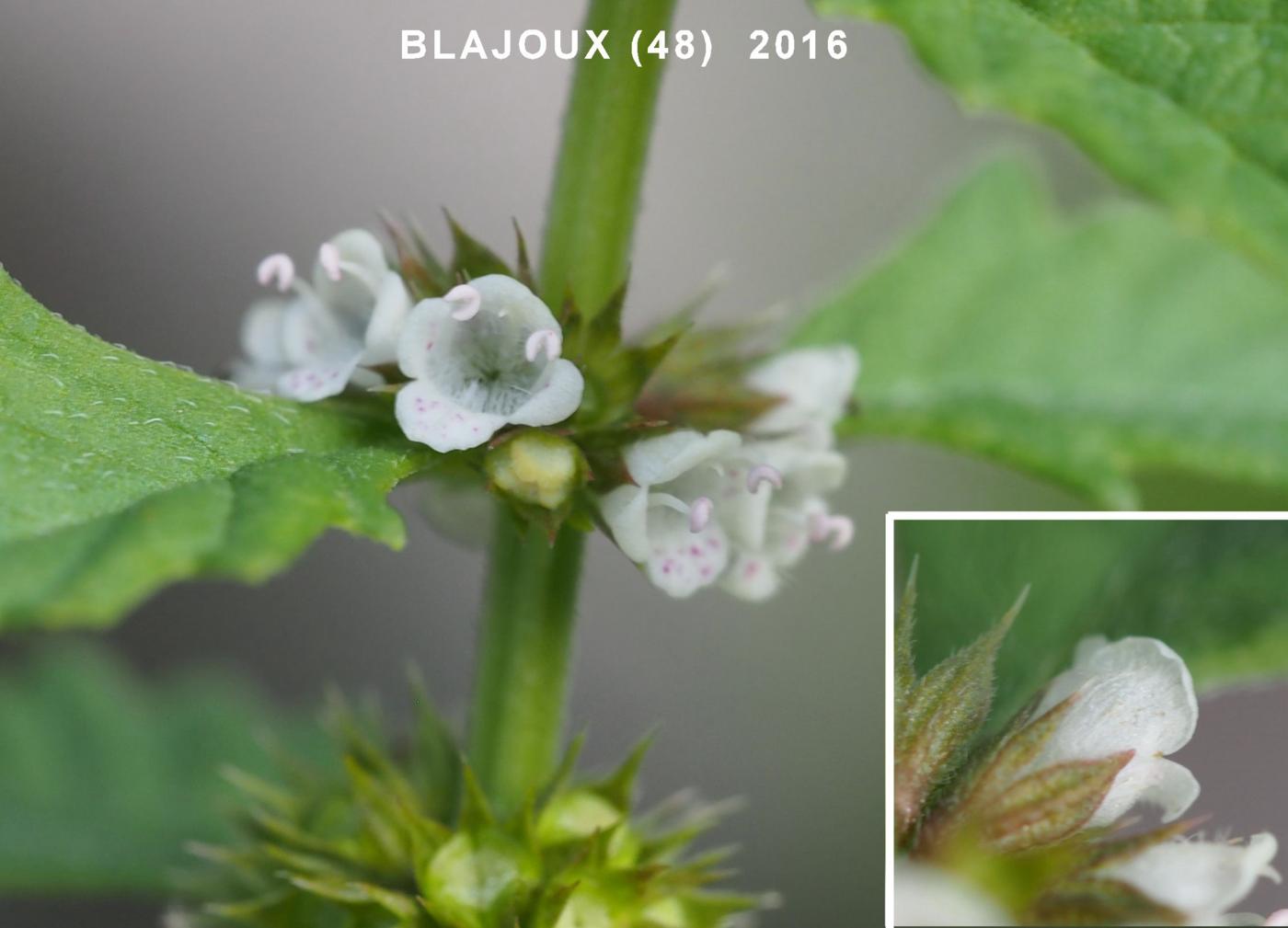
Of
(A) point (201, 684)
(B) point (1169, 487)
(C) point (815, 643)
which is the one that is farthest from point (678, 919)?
(C) point (815, 643)

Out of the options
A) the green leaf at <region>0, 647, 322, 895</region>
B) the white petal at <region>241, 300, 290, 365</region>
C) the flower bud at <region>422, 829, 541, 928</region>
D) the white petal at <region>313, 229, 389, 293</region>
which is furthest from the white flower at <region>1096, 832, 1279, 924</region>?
the green leaf at <region>0, 647, 322, 895</region>

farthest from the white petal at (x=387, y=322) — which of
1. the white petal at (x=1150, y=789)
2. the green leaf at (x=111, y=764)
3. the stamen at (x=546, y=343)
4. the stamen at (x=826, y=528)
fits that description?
the green leaf at (x=111, y=764)

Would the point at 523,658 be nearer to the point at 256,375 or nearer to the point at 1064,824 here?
the point at 256,375

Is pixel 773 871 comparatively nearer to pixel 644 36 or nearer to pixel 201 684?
pixel 201 684

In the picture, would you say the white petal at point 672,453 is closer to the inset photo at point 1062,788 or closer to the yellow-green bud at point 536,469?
the yellow-green bud at point 536,469

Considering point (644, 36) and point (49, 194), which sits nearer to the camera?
point (644, 36)

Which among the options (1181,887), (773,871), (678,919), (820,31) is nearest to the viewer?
(1181,887)

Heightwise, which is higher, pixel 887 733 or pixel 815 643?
pixel 815 643

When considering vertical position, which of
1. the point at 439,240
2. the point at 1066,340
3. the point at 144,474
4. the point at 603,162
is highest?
the point at 439,240

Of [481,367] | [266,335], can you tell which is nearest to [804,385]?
[481,367]
